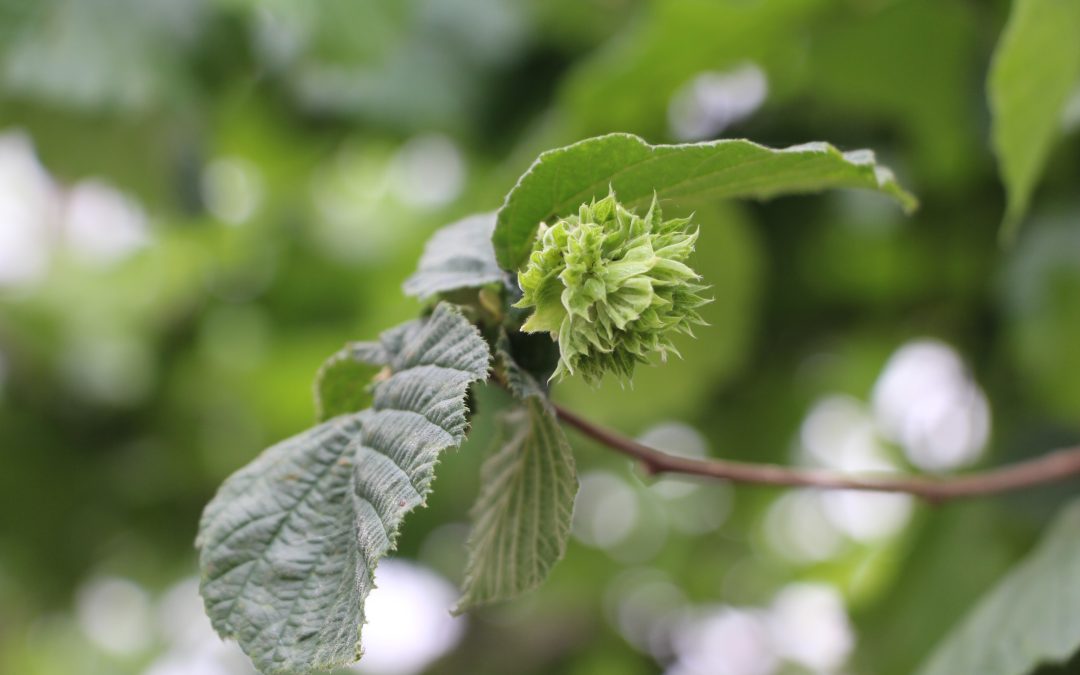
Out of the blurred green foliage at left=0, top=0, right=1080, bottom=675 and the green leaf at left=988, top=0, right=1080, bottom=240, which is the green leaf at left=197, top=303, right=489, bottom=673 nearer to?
the blurred green foliage at left=0, top=0, right=1080, bottom=675

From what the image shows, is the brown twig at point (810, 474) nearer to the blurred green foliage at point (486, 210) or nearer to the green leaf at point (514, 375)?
the green leaf at point (514, 375)

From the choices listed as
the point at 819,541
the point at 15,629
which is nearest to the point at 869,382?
the point at 819,541

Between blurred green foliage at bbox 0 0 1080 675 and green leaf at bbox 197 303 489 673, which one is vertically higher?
blurred green foliage at bbox 0 0 1080 675

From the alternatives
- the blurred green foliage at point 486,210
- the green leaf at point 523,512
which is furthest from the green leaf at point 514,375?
the blurred green foliage at point 486,210

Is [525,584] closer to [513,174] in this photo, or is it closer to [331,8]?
[513,174]

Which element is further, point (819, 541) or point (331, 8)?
point (819, 541)

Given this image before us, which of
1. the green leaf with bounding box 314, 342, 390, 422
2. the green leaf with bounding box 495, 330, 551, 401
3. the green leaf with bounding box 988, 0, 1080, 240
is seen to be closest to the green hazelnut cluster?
the green leaf with bounding box 495, 330, 551, 401

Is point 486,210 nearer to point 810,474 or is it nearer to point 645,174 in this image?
point 810,474
